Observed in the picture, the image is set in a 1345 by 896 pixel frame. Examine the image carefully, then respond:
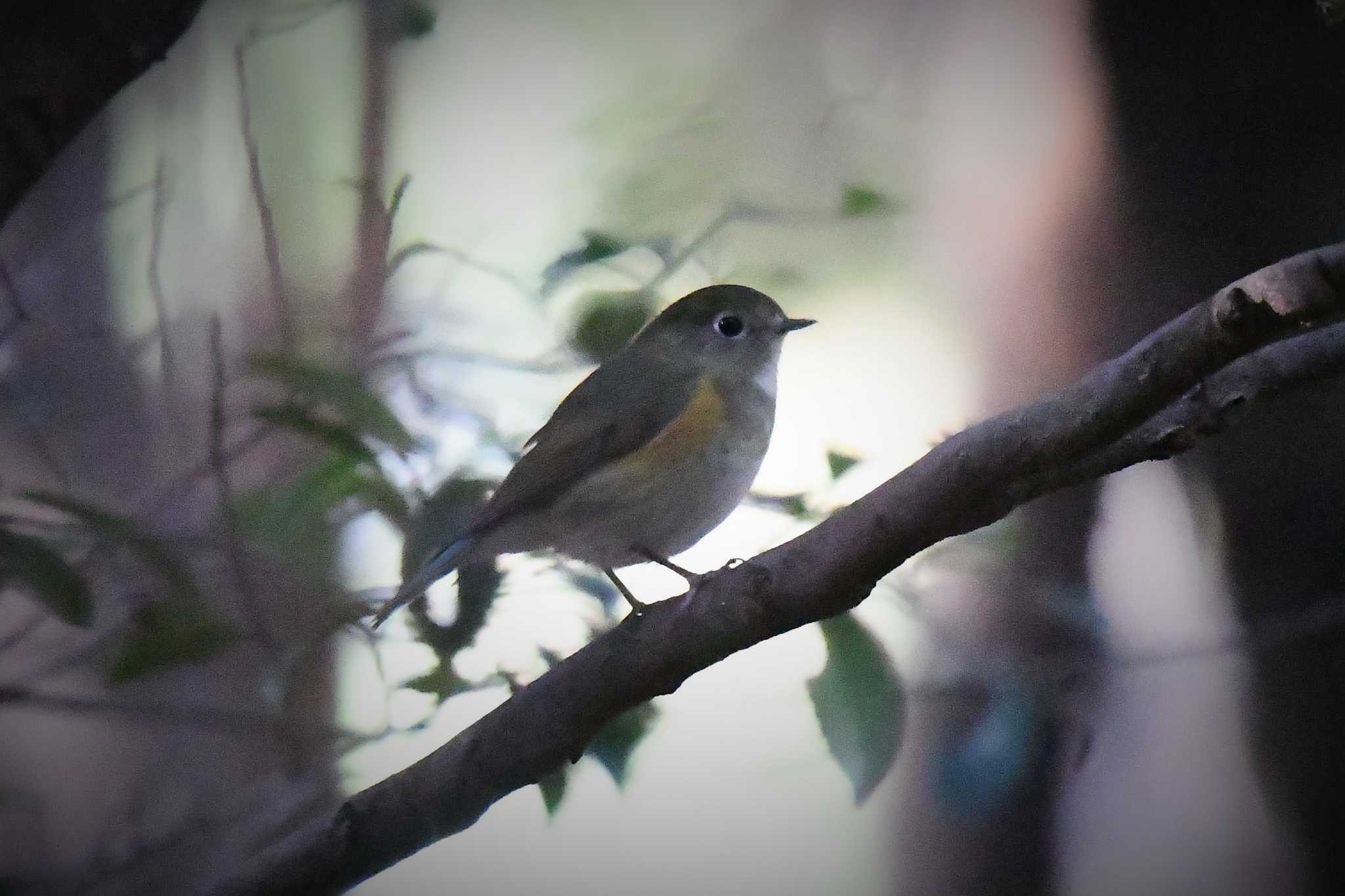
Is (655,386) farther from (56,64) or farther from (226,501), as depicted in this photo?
(56,64)

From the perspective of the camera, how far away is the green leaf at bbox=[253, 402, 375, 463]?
2.96 feet

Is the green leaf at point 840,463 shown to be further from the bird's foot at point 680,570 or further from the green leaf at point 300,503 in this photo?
the green leaf at point 300,503

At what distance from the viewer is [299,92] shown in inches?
39.8

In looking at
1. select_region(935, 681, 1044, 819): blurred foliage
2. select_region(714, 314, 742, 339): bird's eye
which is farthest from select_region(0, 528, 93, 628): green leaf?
select_region(935, 681, 1044, 819): blurred foliage

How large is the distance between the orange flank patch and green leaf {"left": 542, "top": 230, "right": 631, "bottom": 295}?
0.14 metres

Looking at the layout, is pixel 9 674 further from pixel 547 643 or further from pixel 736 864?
pixel 736 864

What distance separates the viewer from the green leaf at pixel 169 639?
900 mm

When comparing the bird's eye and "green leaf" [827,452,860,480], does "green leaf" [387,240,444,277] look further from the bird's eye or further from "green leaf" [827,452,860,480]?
"green leaf" [827,452,860,480]

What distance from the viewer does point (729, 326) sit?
37.4 inches

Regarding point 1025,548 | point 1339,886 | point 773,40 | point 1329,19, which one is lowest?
point 1339,886

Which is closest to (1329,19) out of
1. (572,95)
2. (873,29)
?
(873,29)

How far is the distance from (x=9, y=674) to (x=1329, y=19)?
1058 mm

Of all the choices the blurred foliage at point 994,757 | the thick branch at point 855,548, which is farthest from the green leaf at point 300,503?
the blurred foliage at point 994,757

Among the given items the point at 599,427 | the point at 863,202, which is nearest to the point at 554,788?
the point at 599,427
